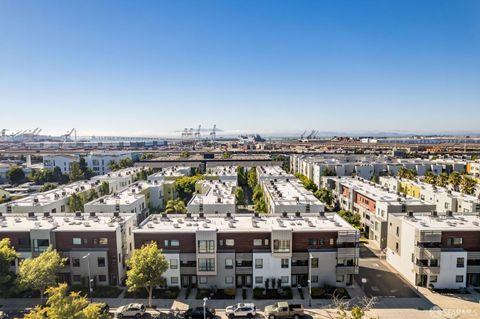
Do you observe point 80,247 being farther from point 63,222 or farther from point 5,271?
point 5,271

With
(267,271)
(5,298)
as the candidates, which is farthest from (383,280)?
(5,298)

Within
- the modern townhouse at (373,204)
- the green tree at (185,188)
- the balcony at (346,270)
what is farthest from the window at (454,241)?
the green tree at (185,188)

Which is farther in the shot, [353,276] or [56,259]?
[353,276]

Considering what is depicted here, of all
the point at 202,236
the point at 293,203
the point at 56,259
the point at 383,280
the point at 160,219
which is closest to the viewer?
the point at 56,259

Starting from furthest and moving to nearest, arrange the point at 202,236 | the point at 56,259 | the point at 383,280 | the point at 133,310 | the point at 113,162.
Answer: the point at 113,162 → the point at 383,280 → the point at 202,236 → the point at 56,259 → the point at 133,310

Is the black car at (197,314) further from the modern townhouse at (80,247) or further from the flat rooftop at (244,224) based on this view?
the modern townhouse at (80,247)

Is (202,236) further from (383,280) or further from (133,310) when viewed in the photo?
(383,280)
